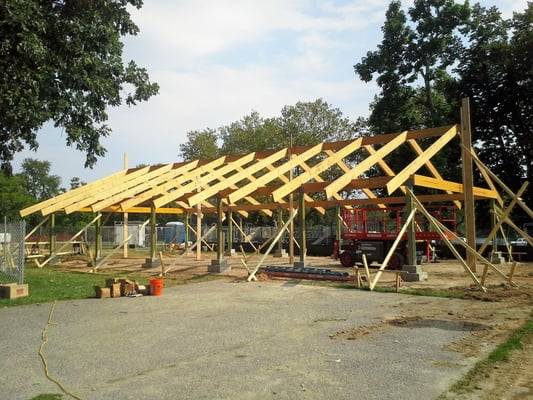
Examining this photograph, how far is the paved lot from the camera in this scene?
4.93m

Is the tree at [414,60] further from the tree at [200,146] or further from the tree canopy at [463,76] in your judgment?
the tree at [200,146]

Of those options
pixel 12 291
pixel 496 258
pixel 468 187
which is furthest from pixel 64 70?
pixel 496 258

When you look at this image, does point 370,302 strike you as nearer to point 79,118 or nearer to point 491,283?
point 491,283

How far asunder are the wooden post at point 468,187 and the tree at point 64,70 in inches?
432

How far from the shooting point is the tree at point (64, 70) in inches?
441

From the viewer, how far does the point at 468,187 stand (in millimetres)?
15844

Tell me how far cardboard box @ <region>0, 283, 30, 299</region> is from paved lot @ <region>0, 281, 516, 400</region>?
1.55 meters

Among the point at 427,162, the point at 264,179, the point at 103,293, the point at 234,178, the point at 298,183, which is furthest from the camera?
the point at 427,162

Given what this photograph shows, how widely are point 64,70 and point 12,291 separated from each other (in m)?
6.11

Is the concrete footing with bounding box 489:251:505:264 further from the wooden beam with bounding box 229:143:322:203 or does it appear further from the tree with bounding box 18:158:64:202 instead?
the tree with bounding box 18:158:64:202

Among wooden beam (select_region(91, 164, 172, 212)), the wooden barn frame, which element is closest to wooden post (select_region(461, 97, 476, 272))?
the wooden barn frame

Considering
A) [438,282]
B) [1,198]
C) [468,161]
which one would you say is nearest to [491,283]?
[438,282]

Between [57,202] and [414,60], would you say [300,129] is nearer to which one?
[414,60]

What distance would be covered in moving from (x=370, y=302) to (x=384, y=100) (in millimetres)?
21956
